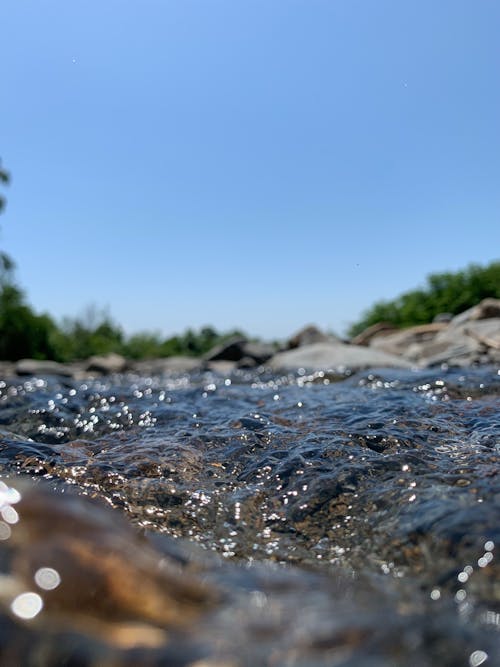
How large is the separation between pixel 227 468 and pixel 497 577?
1.20m

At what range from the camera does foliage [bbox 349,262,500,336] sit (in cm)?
2205

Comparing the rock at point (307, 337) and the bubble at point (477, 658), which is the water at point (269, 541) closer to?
the bubble at point (477, 658)

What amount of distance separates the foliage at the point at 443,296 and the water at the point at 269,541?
67.9 feet

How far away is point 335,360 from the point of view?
8.52 meters

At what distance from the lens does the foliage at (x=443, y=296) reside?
2205 centimetres

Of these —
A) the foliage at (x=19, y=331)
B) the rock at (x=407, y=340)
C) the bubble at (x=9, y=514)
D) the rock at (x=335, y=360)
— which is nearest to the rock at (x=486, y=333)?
the rock at (x=407, y=340)

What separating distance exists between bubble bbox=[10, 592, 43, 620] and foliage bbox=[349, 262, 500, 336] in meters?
23.1

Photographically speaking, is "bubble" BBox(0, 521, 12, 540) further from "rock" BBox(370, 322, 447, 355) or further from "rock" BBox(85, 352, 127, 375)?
"rock" BBox(370, 322, 447, 355)

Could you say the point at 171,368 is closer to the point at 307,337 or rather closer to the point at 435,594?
the point at 307,337

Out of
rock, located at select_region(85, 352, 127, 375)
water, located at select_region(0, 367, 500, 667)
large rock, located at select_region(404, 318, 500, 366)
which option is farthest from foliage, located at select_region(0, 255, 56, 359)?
water, located at select_region(0, 367, 500, 667)

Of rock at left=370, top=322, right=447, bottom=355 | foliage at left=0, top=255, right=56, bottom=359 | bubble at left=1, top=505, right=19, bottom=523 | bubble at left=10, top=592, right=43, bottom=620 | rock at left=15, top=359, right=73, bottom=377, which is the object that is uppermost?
foliage at left=0, top=255, right=56, bottom=359

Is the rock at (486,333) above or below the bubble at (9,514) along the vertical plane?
below

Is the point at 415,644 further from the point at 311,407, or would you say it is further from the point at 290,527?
the point at 311,407

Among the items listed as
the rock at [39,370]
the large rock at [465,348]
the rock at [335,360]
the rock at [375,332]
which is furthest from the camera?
the rock at [375,332]
